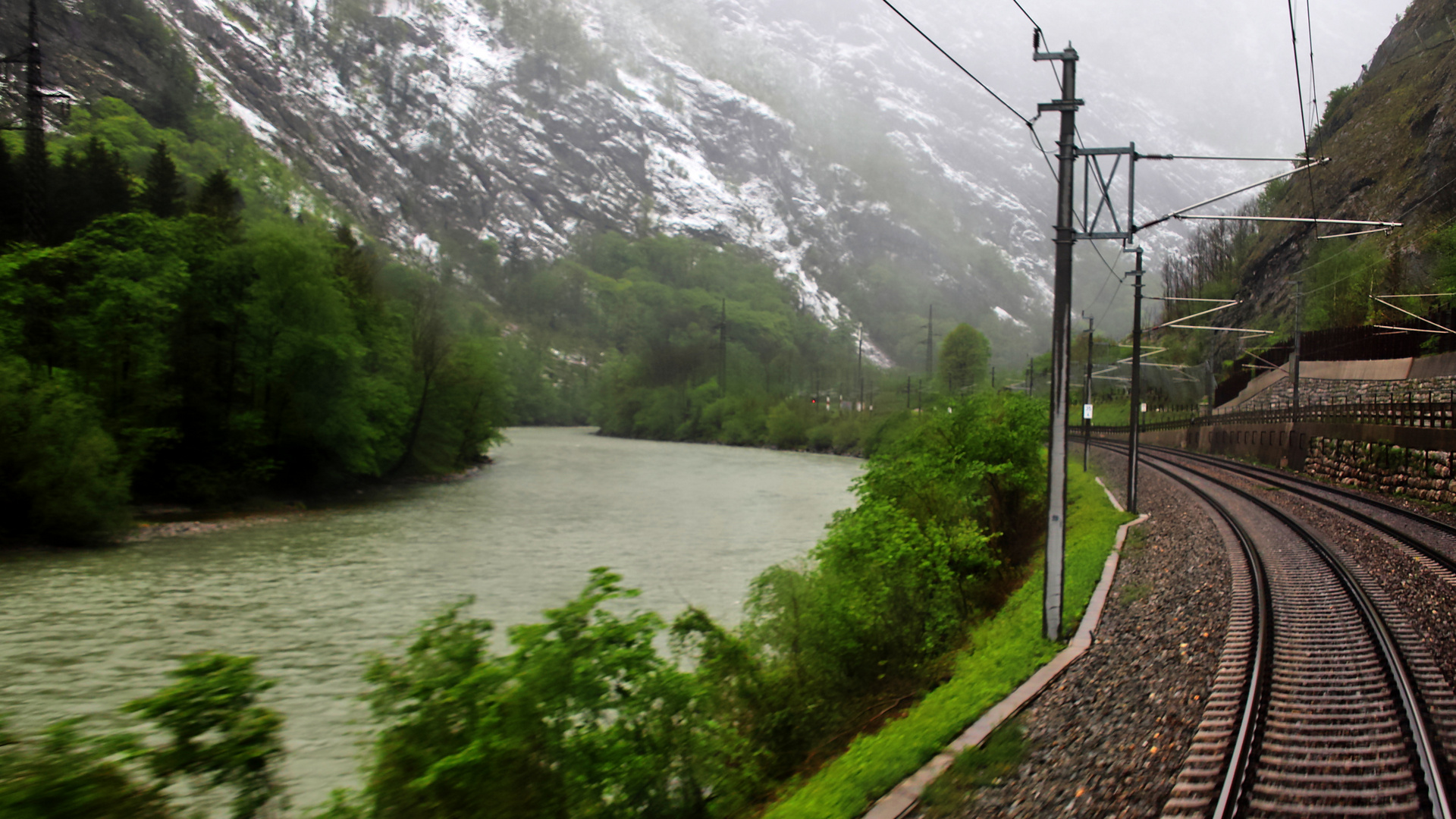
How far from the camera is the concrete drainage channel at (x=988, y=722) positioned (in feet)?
26.4

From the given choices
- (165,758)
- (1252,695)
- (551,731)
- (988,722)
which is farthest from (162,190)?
(1252,695)

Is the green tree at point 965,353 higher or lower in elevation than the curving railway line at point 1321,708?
higher

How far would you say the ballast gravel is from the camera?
7637 mm

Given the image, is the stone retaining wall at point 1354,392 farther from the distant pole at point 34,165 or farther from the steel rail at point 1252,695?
the distant pole at point 34,165

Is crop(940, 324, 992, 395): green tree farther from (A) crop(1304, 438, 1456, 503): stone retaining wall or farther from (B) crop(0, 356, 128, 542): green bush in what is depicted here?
(B) crop(0, 356, 128, 542): green bush

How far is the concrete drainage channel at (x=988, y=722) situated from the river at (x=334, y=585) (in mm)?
5540

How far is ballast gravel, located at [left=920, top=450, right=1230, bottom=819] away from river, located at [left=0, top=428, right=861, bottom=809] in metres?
6.96

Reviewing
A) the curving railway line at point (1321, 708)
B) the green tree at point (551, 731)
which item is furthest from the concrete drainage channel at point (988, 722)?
the green tree at point (551, 731)

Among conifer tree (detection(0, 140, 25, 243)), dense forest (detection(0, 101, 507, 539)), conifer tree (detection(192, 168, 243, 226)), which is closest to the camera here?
dense forest (detection(0, 101, 507, 539))

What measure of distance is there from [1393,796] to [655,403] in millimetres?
127994

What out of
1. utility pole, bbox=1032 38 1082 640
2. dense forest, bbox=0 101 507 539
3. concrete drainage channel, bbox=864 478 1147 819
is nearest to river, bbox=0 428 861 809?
dense forest, bbox=0 101 507 539

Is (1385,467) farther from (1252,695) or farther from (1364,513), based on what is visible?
(1252,695)

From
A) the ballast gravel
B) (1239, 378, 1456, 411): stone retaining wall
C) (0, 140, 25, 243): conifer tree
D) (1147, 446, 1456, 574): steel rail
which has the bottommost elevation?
the ballast gravel

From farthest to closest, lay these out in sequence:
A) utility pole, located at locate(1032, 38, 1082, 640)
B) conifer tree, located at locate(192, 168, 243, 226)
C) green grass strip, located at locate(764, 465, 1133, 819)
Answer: conifer tree, located at locate(192, 168, 243, 226) < utility pole, located at locate(1032, 38, 1082, 640) < green grass strip, located at locate(764, 465, 1133, 819)
